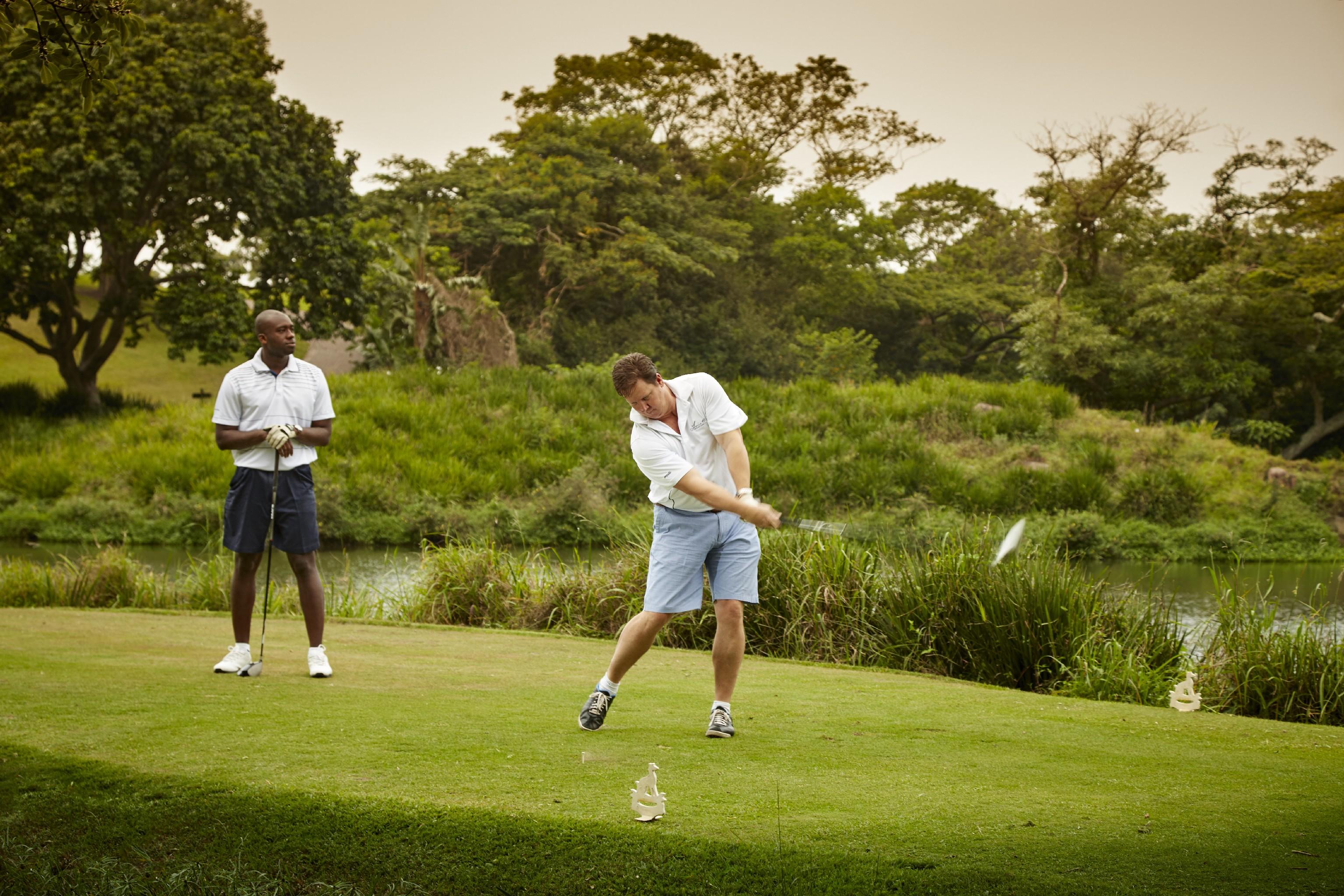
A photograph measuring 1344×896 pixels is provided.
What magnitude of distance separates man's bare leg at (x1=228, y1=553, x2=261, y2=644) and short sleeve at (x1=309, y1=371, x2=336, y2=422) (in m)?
0.77

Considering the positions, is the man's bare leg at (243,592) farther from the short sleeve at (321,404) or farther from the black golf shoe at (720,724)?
the black golf shoe at (720,724)

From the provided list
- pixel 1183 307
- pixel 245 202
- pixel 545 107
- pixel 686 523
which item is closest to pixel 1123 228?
pixel 1183 307

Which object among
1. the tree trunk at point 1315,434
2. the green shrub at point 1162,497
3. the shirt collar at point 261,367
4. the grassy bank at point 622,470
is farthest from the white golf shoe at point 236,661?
the tree trunk at point 1315,434

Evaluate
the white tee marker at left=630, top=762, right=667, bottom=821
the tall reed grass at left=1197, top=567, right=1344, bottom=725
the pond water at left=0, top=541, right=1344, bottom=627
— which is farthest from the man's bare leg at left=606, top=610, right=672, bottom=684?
the pond water at left=0, top=541, right=1344, bottom=627

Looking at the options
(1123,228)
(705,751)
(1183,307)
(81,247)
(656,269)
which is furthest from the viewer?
(656,269)

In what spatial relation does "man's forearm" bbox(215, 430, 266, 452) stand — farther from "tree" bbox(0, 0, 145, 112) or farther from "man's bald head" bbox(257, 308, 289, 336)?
"tree" bbox(0, 0, 145, 112)

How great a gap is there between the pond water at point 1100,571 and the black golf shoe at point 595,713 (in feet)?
25.1

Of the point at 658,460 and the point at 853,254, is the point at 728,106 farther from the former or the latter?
the point at 658,460

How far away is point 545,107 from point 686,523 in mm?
42378

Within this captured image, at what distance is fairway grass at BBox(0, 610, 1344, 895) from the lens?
3258mm

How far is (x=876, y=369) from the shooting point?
157 ft

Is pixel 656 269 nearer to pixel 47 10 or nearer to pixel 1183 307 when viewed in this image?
pixel 1183 307

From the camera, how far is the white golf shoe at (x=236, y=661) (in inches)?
230

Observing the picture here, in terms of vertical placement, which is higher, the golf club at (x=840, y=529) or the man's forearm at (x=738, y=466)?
the man's forearm at (x=738, y=466)
